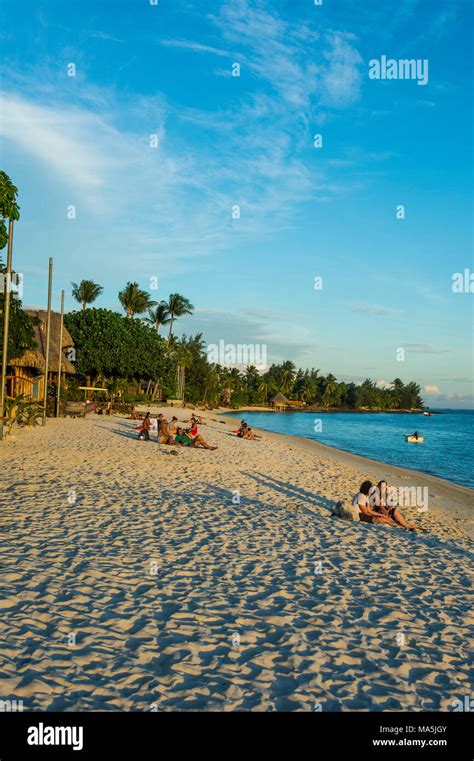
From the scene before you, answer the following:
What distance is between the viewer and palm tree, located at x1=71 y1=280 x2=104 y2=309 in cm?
6325

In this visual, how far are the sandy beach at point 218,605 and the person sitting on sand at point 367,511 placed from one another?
46cm

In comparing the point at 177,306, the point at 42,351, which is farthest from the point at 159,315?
the point at 42,351

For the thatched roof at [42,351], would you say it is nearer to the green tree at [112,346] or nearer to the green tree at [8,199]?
the green tree at [112,346]

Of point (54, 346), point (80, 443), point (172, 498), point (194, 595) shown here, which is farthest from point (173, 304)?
point (194, 595)

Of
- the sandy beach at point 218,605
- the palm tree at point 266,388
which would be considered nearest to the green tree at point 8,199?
the sandy beach at point 218,605

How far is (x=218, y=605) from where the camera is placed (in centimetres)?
513

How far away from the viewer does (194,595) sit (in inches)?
211

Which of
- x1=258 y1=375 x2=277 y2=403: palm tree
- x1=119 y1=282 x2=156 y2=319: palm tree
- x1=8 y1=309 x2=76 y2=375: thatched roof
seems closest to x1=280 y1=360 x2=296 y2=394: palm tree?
x1=258 y1=375 x2=277 y2=403: palm tree

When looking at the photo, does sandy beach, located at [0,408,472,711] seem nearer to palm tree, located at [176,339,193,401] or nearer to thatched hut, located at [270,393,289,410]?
palm tree, located at [176,339,193,401]

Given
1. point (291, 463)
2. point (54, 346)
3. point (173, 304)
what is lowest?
point (291, 463)

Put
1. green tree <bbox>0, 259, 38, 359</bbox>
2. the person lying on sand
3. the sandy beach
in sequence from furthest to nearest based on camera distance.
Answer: green tree <bbox>0, 259, 38, 359</bbox> < the person lying on sand < the sandy beach

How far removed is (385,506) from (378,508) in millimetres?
200
